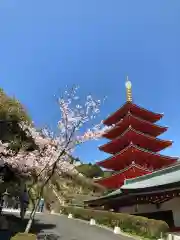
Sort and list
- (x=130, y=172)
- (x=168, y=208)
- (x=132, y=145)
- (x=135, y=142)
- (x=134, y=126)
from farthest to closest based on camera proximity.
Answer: (x=134, y=126), (x=135, y=142), (x=132, y=145), (x=130, y=172), (x=168, y=208)

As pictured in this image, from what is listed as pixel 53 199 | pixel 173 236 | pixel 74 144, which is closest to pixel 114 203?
pixel 173 236

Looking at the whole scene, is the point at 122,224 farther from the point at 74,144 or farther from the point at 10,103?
the point at 10,103

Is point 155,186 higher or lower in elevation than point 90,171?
lower

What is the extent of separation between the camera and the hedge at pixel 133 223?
671 inches

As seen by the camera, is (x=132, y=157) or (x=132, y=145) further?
(x=132, y=157)

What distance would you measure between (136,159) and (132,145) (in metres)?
2.15

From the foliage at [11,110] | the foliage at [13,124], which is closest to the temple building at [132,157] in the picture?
the foliage at [13,124]

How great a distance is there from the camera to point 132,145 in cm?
3681

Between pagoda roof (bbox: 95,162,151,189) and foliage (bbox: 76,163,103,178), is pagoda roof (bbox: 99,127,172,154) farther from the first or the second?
foliage (bbox: 76,163,103,178)

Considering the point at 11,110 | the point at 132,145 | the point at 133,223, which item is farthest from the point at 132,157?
the point at 11,110

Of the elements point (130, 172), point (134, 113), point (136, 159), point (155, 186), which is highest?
point (134, 113)

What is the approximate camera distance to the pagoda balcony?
122ft

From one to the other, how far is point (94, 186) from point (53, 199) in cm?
1387

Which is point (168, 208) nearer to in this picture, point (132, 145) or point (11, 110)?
point (11, 110)
